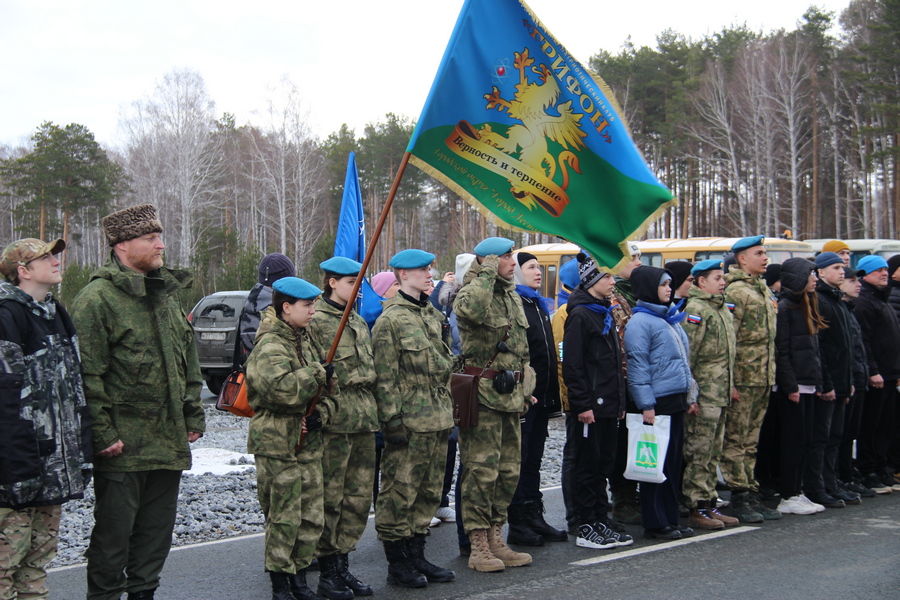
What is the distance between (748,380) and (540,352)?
2.03 metres

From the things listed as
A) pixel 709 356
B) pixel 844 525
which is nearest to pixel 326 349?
pixel 709 356

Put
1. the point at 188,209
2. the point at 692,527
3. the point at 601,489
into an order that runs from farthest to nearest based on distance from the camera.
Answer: the point at 188,209, the point at 692,527, the point at 601,489

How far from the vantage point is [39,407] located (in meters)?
3.70

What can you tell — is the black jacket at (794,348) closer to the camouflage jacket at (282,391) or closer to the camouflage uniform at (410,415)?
the camouflage uniform at (410,415)

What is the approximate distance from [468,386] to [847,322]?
4.27 m

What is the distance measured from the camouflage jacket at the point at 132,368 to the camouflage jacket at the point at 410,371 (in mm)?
1342

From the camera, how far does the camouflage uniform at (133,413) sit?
3.97m

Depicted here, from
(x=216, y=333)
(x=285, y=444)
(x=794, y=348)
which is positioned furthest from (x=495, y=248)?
(x=216, y=333)

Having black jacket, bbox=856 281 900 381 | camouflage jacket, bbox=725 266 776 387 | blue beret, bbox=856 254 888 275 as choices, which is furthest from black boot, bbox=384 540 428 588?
blue beret, bbox=856 254 888 275

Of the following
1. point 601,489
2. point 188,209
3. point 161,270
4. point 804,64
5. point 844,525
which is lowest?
point 844,525

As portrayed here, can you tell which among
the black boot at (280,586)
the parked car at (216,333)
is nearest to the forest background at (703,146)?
the parked car at (216,333)

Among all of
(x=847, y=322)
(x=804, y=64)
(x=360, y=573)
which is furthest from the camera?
(x=804, y=64)

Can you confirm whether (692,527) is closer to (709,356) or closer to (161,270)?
(709,356)

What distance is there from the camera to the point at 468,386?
5496 mm
